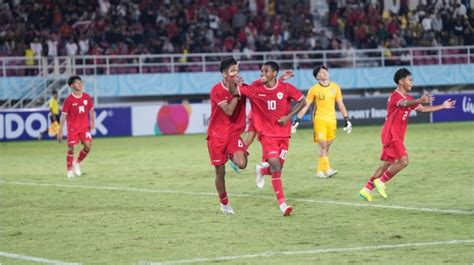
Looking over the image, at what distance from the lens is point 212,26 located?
146 ft

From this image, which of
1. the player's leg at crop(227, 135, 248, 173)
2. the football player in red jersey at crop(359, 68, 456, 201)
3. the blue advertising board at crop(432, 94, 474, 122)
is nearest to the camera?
the player's leg at crop(227, 135, 248, 173)

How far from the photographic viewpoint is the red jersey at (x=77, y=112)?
22562 mm

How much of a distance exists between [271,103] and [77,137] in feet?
29.2

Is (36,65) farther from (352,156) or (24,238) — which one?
(24,238)

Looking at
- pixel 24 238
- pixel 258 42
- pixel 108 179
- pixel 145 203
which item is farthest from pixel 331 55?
pixel 24 238

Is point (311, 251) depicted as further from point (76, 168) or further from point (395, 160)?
point (76, 168)

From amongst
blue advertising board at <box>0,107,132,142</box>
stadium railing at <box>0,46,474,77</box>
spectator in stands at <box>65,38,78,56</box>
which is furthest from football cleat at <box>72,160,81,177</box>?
spectator in stands at <box>65,38,78,56</box>

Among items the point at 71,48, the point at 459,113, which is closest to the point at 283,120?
the point at 71,48

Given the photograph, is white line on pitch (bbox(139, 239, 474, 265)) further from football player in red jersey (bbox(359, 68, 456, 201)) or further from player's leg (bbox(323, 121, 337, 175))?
player's leg (bbox(323, 121, 337, 175))

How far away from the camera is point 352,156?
85.3 ft

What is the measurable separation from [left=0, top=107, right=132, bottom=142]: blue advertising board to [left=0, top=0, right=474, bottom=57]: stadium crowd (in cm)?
360

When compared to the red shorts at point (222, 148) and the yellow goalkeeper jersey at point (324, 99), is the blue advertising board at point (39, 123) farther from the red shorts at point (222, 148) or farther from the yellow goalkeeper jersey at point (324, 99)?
the red shorts at point (222, 148)

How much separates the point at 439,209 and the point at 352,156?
432 inches

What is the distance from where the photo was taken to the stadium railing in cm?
4078
